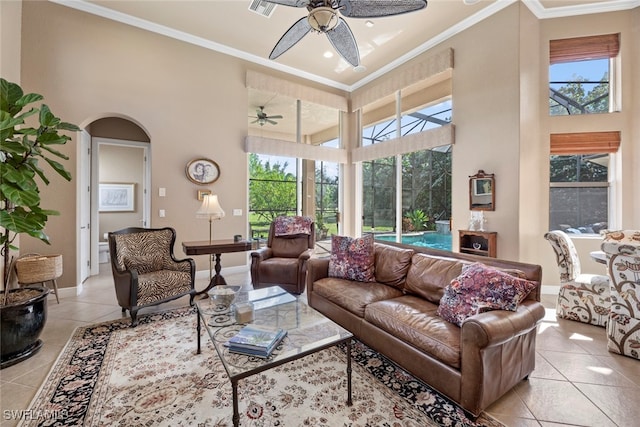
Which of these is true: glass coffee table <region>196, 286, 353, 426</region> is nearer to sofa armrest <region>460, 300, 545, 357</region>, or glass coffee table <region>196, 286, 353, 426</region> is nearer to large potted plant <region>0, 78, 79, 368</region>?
sofa armrest <region>460, 300, 545, 357</region>

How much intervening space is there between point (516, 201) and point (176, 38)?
5.50 m

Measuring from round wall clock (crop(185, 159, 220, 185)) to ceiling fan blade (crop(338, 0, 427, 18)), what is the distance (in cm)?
313

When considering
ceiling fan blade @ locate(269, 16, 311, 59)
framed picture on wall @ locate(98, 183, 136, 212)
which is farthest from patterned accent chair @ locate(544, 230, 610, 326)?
framed picture on wall @ locate(98, 183, 136, 212)

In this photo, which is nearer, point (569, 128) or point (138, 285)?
point (138, 285)

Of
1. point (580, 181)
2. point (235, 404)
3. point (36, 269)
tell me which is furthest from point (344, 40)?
point (36, 269)

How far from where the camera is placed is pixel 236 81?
191 inches

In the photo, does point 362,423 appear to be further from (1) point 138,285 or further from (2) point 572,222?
(2) point 572,222

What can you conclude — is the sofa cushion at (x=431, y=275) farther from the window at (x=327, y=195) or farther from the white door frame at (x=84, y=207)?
the white door frame at (x=84, y=207)

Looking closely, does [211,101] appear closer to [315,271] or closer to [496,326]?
[315,271]

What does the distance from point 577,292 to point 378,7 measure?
3437mm

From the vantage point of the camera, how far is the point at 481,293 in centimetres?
178

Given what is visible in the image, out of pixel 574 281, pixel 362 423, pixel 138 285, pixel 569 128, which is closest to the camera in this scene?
pixel 362 423

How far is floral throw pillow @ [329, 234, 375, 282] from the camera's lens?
113 inches

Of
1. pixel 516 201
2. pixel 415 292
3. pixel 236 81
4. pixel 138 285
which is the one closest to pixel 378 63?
pixel 236 81
